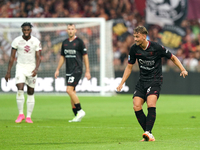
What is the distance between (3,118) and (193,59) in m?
11.5

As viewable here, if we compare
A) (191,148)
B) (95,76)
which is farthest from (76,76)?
(95,76)

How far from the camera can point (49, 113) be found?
1261cm

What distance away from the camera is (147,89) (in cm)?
747

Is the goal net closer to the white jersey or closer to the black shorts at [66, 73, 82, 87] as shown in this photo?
the black shorts at [66, 73, 82, 87]

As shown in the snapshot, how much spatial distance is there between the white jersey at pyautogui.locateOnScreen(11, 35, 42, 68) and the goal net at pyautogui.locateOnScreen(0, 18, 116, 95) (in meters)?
9.21

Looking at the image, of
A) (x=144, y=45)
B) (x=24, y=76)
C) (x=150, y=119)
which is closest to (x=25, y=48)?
(x=24, y=76)

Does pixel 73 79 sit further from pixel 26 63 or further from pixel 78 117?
pixel 26 63

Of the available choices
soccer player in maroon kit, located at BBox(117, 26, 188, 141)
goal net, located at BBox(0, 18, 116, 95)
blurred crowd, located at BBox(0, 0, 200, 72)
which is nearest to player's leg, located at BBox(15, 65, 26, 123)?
soccer player in maroon kit, located at BBox(117, 26, 188, 141)

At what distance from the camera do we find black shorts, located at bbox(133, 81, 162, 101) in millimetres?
7402

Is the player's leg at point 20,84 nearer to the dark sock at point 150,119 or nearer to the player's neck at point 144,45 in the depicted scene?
the player's neck at point 144,45

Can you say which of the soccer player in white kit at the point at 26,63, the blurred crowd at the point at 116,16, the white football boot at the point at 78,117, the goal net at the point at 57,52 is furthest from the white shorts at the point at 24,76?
the blurred crowd at the point at 116,16

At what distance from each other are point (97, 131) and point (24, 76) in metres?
2.60

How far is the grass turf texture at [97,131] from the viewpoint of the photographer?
672 centimetres

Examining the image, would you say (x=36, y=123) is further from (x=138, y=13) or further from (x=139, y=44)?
(x=138, y=13)
